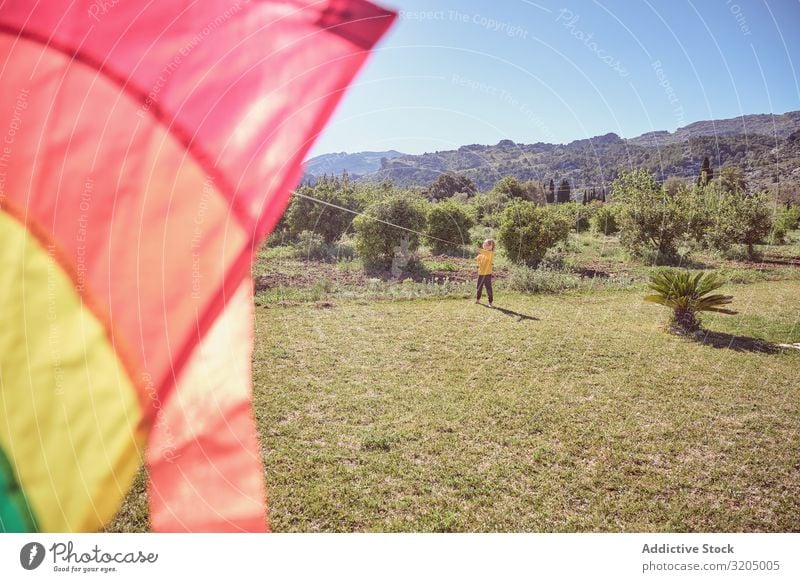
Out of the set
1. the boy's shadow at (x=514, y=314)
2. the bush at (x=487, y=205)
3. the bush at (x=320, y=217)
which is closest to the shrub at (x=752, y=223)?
the bush at (x=487, y=205)

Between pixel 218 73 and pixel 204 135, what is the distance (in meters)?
0.42

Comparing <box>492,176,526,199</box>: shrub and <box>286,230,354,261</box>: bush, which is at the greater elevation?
<box>492,176,526,199</box>: shrub

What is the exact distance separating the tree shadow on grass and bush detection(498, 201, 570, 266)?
16.6 feet

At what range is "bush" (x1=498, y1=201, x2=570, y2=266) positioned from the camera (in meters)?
10.5

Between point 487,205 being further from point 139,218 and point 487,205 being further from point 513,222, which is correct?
point 139,218

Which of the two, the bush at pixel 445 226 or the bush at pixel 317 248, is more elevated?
the bush at pixel 445 226

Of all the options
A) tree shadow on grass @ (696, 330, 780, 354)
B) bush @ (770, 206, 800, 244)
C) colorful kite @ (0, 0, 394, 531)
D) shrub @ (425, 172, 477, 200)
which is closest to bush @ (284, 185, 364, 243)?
shrub @ (425, 172, 477, 200)

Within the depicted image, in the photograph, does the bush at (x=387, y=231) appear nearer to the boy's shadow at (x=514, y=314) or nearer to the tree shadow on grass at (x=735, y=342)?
the boy's shadow at (x=514, y=314)

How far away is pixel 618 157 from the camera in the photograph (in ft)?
89.5
